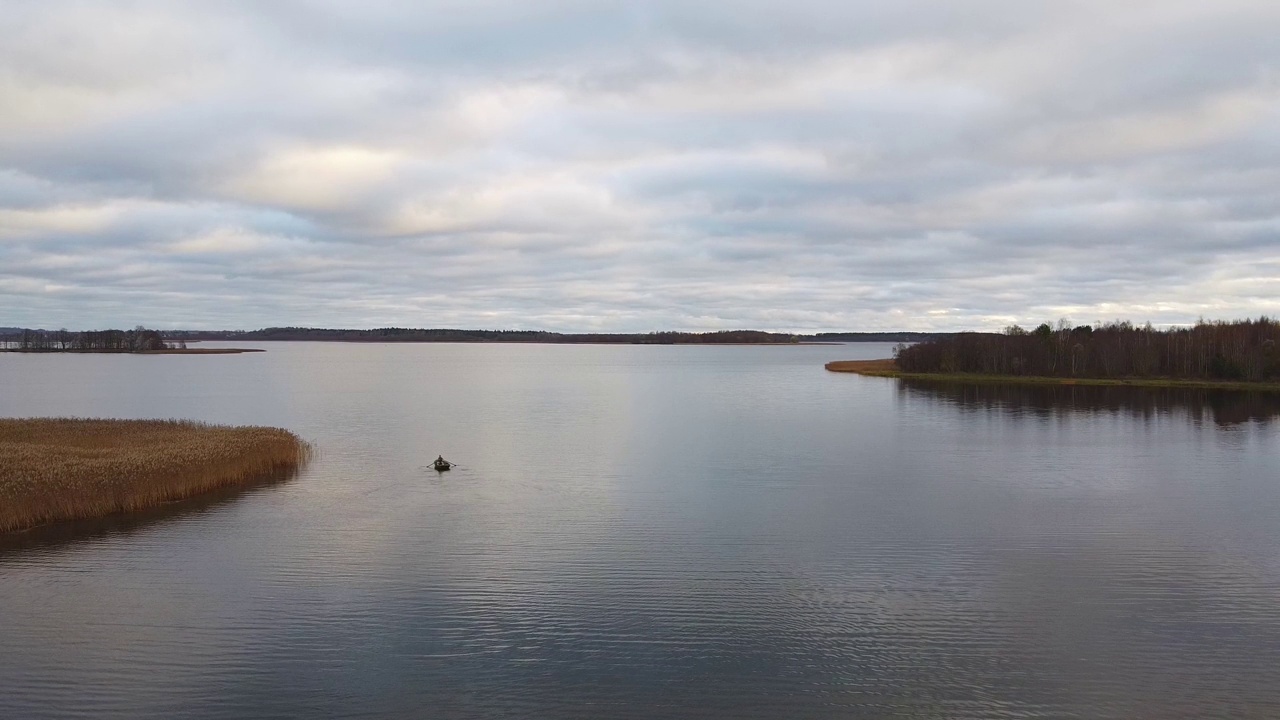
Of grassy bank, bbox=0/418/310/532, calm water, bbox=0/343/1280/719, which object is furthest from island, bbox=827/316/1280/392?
grassy bank, bbox=0/418/310/532

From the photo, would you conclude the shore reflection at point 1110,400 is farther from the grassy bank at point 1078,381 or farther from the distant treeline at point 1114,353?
the distant treeline at point 1114,353

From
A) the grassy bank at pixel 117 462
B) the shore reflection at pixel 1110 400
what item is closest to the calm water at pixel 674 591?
the grassy bank at pixel 117 462

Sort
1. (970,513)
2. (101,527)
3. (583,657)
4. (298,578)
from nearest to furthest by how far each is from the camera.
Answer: (583,657), (298,578), (101,527), (970,513)

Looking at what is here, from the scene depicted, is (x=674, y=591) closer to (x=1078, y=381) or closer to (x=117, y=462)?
(x=117, y=462)

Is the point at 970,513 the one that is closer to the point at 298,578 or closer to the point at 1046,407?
the point at 298,578

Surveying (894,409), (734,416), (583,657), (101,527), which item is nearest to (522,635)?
(583,657)

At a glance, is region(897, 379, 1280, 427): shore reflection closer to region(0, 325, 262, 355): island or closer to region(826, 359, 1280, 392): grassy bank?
region(826, 359, 1280, 392): grassy bank
